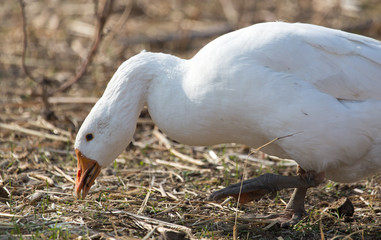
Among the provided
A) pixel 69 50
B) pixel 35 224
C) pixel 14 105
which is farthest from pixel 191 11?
pixel 35 224

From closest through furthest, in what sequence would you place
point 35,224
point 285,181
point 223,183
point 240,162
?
point 35,224 → point 285,181 → point 223,183 → point 240,162

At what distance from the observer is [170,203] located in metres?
4.73

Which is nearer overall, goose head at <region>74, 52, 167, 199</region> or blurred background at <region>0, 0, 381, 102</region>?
goose head at <region>74, 52, 167, 199</region>

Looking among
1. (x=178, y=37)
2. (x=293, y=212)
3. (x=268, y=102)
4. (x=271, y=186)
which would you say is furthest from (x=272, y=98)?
(x=178, y=37)

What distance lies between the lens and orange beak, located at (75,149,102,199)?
14.9ft

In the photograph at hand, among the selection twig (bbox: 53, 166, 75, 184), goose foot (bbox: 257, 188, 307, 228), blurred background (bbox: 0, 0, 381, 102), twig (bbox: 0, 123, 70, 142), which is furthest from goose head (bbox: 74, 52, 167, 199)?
blurred background (bbox: 0, 0, 381, 102)

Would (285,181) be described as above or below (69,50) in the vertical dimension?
above

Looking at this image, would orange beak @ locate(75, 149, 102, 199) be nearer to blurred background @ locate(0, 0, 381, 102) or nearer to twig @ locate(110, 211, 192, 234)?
twig @ locate(110, 211, 192, 234)

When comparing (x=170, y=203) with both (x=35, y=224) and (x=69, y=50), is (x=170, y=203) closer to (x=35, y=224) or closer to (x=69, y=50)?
(x=35, y=224)

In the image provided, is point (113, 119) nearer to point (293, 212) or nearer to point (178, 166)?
point (178, 166)

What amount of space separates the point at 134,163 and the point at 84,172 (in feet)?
4.61

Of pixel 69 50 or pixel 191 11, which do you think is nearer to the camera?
pixel 69 50

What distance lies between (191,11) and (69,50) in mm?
2709

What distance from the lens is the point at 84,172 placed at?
4.55 m
